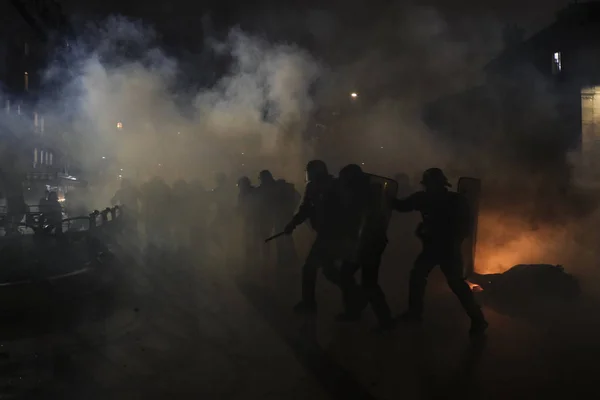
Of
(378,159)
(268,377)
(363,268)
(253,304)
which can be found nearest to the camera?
(268,377)

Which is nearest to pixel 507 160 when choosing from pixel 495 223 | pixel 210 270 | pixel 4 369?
pixel 495 223

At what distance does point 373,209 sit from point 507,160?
695cm

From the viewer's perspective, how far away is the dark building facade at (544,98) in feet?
37.1

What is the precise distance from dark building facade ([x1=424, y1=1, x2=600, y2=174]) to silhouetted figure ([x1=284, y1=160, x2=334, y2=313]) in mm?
7400

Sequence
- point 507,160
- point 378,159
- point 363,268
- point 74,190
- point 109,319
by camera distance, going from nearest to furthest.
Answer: point 363,268
point 109,319
point 507,160
point 378,159
point 74,190

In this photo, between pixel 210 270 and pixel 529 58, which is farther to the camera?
pixel 529 58

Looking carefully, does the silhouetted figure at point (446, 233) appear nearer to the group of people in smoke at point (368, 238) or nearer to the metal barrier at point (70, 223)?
the group of people in smoke at point (368, 238)

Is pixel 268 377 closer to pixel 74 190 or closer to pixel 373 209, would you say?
pixel 373 209

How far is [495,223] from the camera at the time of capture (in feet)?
27.1

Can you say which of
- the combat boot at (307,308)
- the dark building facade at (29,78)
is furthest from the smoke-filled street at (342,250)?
the dark building facade at (29,78)

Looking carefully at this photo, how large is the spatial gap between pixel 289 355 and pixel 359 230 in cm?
140

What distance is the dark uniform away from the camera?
4.84 m

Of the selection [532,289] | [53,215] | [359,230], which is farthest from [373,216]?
[53,215]

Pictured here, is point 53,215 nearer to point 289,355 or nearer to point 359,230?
point 359,230
